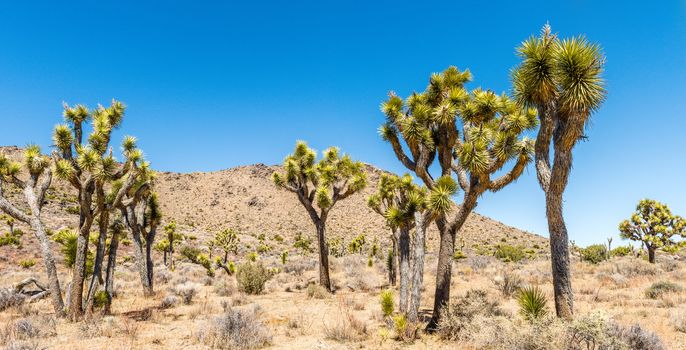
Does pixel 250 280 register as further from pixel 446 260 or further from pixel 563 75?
pixel 563 75

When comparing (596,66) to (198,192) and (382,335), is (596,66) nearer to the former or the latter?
(382,335)

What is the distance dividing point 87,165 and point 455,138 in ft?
33.0

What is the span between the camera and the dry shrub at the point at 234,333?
311 inches

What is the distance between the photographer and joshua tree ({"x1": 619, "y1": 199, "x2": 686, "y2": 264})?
26.1 meters

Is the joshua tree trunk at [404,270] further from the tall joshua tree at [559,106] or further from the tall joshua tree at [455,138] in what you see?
the tall joshua tree at [559,106]

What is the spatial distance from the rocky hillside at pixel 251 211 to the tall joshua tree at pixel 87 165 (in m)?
33.7

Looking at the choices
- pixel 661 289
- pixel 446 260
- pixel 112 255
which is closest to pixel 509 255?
pixel 661 289

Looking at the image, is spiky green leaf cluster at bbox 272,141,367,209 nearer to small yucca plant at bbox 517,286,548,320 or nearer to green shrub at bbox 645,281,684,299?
small yucca plant at bbox 517,286,548,320

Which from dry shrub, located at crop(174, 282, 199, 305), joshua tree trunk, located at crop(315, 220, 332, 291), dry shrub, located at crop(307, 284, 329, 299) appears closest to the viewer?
dry shrub, located at crop(174, 282, 199, 305)

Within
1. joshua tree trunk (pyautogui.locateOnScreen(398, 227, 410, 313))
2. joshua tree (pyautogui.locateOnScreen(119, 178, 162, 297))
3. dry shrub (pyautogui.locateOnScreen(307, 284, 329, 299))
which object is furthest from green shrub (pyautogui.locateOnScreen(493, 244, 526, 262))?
joshua tree (pyautogui.locateOnScreen(119, 178, 162, 297))

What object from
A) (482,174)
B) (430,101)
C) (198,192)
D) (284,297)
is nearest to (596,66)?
(482,174)

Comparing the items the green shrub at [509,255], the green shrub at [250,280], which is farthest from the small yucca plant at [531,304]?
the green shrub at [509,255]

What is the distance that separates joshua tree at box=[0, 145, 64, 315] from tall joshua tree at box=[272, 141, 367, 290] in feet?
28.3

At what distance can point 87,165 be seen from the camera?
10.2 metres
